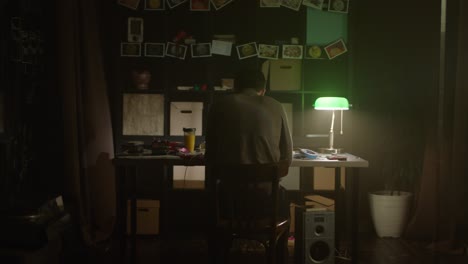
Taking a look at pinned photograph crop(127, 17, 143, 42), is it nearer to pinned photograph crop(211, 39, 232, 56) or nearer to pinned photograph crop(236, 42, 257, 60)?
pinned photograph crop(211, 39, 232, 56)

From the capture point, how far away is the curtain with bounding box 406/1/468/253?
3.77 meters

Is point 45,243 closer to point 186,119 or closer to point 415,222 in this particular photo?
point 186,119

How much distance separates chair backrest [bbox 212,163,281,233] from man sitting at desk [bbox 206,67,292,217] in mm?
162

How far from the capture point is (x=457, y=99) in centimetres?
377

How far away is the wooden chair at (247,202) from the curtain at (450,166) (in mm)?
1820

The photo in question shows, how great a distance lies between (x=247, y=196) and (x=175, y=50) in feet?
7.76

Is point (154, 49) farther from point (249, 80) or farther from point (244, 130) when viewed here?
point (244, 130)

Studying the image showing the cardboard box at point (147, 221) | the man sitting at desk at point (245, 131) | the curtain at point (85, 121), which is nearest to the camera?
the man sitting at desk at point (245, 131)

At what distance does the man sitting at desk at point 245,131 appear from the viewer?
8.67ft

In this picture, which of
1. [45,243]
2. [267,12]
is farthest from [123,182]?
[267,12]

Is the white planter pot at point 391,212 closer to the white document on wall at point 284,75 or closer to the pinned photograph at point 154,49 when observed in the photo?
the white document on wall at point 284,75

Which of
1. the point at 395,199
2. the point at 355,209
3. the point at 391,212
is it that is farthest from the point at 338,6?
the point at 355,209

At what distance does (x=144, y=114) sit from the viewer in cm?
446

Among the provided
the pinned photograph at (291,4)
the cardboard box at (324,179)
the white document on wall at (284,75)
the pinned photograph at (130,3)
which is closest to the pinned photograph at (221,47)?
the white document on wall at (284,75)
